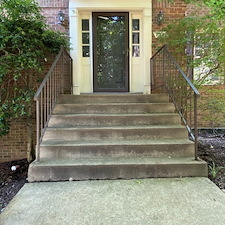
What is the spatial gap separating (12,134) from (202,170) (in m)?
3.69

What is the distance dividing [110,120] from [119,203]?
154 centimetres

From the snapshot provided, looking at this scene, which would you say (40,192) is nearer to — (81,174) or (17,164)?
(81,174)

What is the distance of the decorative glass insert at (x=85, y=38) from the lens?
474 centimetres

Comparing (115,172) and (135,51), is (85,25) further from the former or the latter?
(115,172)

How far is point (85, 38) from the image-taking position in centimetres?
476

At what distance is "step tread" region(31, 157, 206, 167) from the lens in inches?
103

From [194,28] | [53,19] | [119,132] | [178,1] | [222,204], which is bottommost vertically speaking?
[222,204]

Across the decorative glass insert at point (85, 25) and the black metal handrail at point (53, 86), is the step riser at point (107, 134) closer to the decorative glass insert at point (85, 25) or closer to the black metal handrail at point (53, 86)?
the black metal handrail at point (53, 86)

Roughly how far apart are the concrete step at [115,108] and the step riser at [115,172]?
126 centimetres

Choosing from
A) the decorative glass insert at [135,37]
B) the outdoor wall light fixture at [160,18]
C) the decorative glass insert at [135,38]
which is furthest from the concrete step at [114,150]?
the outdoor wall light fixture at [160,18]

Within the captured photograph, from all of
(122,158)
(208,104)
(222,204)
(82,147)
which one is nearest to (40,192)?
(82,147)

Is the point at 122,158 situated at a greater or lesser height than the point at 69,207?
greater

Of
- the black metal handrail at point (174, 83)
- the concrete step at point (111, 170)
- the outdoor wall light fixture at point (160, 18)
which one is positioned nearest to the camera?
the concrete step at point (111, 170)

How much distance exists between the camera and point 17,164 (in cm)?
418
